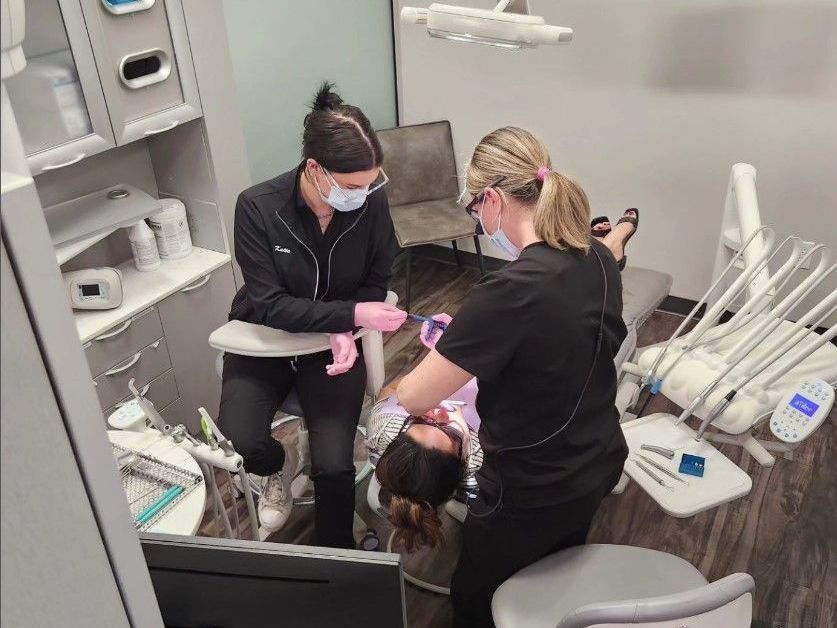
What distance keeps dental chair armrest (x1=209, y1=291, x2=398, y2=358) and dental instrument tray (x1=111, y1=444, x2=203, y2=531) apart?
356 mm

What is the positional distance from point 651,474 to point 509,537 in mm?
477

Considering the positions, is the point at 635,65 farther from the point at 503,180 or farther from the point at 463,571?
the point at 463,571

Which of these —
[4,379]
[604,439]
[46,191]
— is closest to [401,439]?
[604,439]

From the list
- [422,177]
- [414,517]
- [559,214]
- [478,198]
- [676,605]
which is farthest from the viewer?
[422,177]

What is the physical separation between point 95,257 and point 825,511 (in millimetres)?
2709

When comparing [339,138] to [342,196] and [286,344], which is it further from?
[286,344]

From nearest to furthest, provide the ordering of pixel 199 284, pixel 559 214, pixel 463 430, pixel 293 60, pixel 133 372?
1. pixel 559 214
2. pixel 463 430
3. pixel 133 372
4. pixel 199 284
5. pixel 293 60

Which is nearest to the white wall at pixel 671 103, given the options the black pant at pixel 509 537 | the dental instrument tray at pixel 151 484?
the black pant at pixel 509 537

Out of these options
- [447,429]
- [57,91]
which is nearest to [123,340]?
[57,91]

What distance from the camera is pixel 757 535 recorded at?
233 centimetres

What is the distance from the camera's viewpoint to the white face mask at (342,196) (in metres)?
1.87

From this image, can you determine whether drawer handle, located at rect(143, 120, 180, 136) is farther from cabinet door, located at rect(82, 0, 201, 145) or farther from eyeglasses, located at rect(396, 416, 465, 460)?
eyeglasses, located at rect(396, 416, 465, 460)

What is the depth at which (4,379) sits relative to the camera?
434mm

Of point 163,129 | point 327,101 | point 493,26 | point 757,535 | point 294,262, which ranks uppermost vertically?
point 493,26
